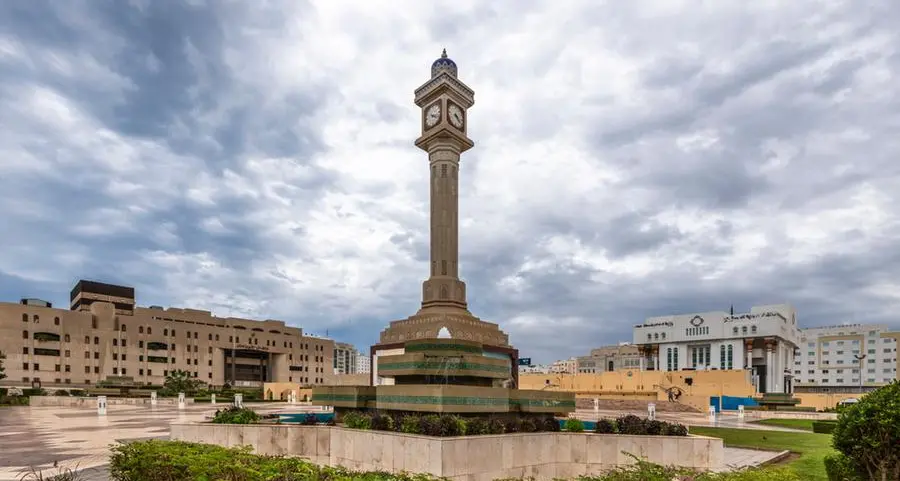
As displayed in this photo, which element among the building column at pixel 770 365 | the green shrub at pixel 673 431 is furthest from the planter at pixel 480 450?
the building column at pixel 770 365

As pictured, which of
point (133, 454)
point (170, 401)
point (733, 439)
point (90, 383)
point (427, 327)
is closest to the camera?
point (133, 454)

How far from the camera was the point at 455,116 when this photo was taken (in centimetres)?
5138

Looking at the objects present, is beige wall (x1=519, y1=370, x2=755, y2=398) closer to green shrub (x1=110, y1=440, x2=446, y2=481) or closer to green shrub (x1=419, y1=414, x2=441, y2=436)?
green shrub (x1=419, y1=414, x2=441, y2=436)

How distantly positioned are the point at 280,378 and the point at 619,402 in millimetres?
75619

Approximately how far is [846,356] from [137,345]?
146991 millimetres

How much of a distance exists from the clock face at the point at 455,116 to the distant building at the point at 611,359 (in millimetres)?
125029

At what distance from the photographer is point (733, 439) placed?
2530 cm

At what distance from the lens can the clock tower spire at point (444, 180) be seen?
160ft

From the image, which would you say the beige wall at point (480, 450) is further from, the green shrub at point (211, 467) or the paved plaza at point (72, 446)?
the green shrub at point (211, 467)

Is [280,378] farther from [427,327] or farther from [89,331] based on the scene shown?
[427,327]

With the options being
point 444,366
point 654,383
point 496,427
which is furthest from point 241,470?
point 654,383

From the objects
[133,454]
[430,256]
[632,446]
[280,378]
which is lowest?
[280,378]

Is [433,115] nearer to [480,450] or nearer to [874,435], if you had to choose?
[480,450]

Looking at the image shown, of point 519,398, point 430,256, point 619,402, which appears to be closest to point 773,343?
point 619,402
